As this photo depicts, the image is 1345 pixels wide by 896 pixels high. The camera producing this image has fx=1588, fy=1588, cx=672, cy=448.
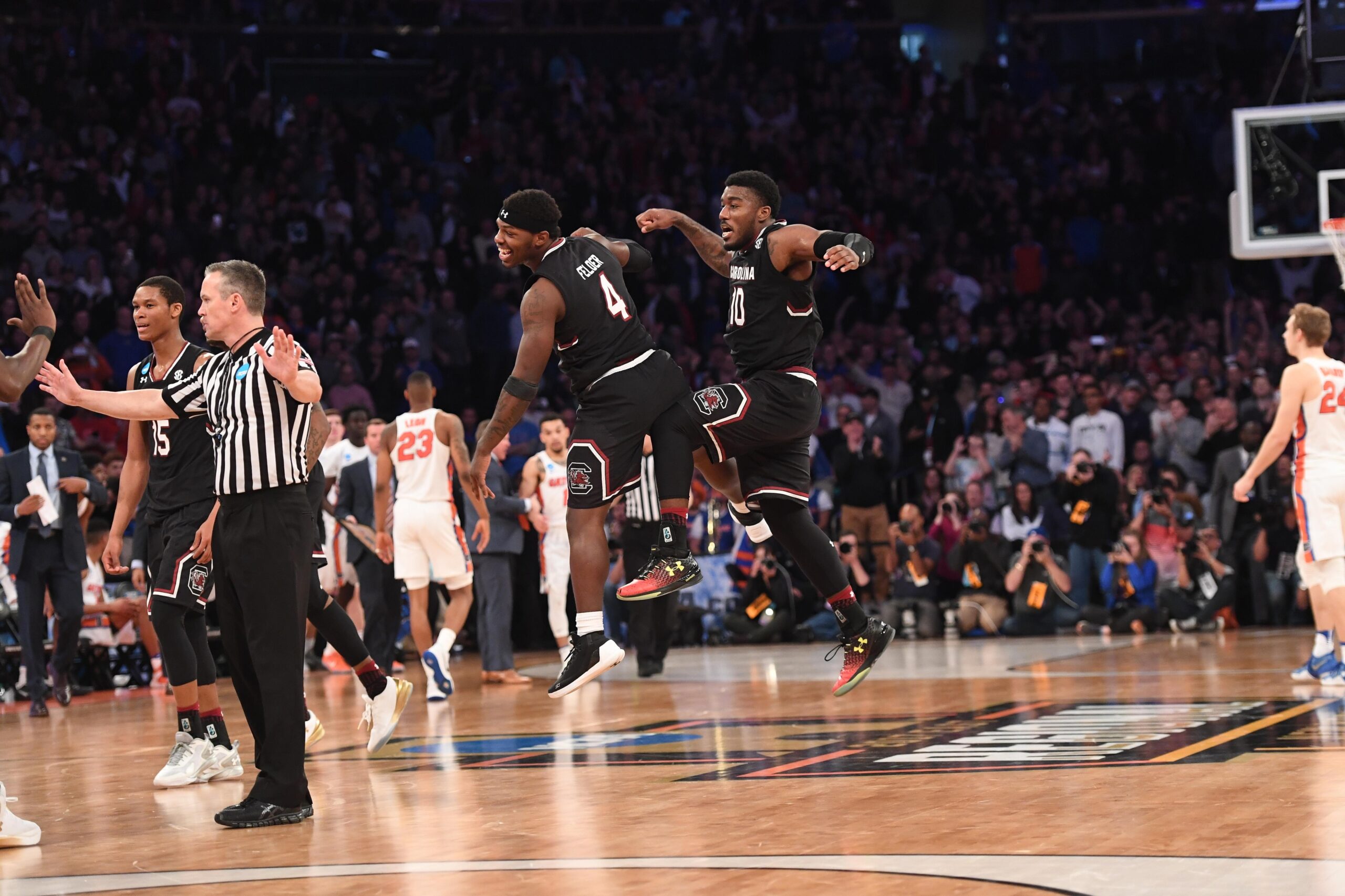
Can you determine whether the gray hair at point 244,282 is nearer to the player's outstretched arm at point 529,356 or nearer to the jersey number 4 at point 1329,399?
the player's outstretched arm at point 529,356

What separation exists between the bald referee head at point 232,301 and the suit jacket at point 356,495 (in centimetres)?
714

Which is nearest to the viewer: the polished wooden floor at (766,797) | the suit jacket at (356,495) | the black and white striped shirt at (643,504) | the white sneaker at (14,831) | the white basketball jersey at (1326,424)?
the polished wooden floor at (766,797)

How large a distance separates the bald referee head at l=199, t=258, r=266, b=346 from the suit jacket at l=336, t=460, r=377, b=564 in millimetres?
7142

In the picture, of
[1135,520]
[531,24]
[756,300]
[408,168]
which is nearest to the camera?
[756,300]

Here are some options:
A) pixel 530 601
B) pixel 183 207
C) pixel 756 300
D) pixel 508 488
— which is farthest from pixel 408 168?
pixel 756 300

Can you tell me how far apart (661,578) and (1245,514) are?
10.9m

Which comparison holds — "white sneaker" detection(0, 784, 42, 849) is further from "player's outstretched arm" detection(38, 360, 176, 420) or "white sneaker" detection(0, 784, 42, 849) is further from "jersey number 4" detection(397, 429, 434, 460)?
"jersey number 4" detection(397, 429, 434, 460)

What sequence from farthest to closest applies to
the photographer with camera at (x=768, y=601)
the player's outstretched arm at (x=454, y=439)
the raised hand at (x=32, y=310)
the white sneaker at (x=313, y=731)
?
the photographer with camera at (x=768, y=601) < the player's outstretched arm at (x=454, y=439) < the white sneaker at (x=313, y=731) < the raised hand at (x=32, y=310)

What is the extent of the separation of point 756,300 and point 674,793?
7.47 feet

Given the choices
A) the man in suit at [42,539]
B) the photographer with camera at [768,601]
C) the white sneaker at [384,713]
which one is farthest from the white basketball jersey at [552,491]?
the white sneaker at [384,713]

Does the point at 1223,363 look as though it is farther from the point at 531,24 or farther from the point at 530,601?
the point at 531,24

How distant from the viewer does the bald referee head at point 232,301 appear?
6395 mm

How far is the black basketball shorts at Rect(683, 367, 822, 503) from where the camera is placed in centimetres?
719

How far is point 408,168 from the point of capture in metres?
22.2
